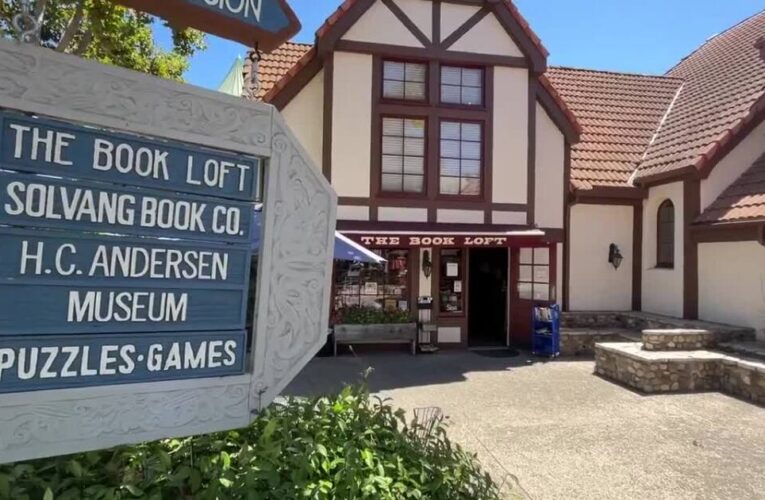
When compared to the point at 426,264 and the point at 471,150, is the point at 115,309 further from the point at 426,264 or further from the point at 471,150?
the point at 471,150

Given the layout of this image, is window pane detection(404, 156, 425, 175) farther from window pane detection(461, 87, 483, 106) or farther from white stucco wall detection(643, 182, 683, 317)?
white stucco wall detection(643, 182, 683, 317)

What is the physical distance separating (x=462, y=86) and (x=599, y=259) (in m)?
5.38

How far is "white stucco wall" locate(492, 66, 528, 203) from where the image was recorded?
11656mm

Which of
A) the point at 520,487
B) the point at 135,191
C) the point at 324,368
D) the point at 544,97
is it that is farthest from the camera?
the point at 544,97

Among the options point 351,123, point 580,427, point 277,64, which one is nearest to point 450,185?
point 351,123

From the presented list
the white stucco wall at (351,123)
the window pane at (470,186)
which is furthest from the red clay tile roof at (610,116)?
the white stucco wall at (351,123)

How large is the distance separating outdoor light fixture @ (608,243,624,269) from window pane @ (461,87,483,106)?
4848mm

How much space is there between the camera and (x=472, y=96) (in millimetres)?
11711

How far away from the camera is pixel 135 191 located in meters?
2.35

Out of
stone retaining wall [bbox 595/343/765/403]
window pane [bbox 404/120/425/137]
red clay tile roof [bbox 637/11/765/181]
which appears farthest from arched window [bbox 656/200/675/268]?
window pane [bbox 404/120/425/137]

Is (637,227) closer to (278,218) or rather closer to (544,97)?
(544,97)

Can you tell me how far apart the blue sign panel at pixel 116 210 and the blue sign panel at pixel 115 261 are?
Answer: 0.15 ft

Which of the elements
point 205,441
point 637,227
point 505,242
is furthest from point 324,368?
point 637,227

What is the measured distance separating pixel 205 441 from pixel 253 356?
1.81ft
